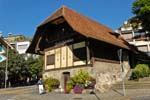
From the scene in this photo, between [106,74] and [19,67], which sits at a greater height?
[19,67]

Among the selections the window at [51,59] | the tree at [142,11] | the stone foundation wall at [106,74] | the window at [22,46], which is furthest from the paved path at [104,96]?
the window at [22,46]

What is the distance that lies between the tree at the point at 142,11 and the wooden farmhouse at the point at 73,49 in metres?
3.05

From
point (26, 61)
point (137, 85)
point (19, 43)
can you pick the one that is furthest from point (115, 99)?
point (19, 43)

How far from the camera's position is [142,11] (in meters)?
28.7

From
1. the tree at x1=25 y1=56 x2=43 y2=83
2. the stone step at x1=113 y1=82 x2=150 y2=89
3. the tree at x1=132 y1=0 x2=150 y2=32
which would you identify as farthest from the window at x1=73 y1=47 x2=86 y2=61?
the tree at x1=25 y1=56 x2=43 y2=83

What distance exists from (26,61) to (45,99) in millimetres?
30697

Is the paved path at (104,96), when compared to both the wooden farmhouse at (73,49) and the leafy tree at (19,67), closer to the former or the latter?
the wooden farmhouse at (73,49)

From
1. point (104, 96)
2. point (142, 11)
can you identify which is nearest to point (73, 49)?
→ point (142, 11)

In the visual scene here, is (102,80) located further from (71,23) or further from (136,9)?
(136,9)

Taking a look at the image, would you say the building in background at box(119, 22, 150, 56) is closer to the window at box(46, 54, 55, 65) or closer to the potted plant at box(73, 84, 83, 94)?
the window at box(46, 54, 55, 65)

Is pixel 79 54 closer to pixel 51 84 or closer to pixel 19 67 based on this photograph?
pixel 51 84

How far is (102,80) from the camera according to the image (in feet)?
86.9

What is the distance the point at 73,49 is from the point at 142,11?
754cm

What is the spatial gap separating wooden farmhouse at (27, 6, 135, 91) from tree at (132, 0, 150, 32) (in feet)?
10.0
